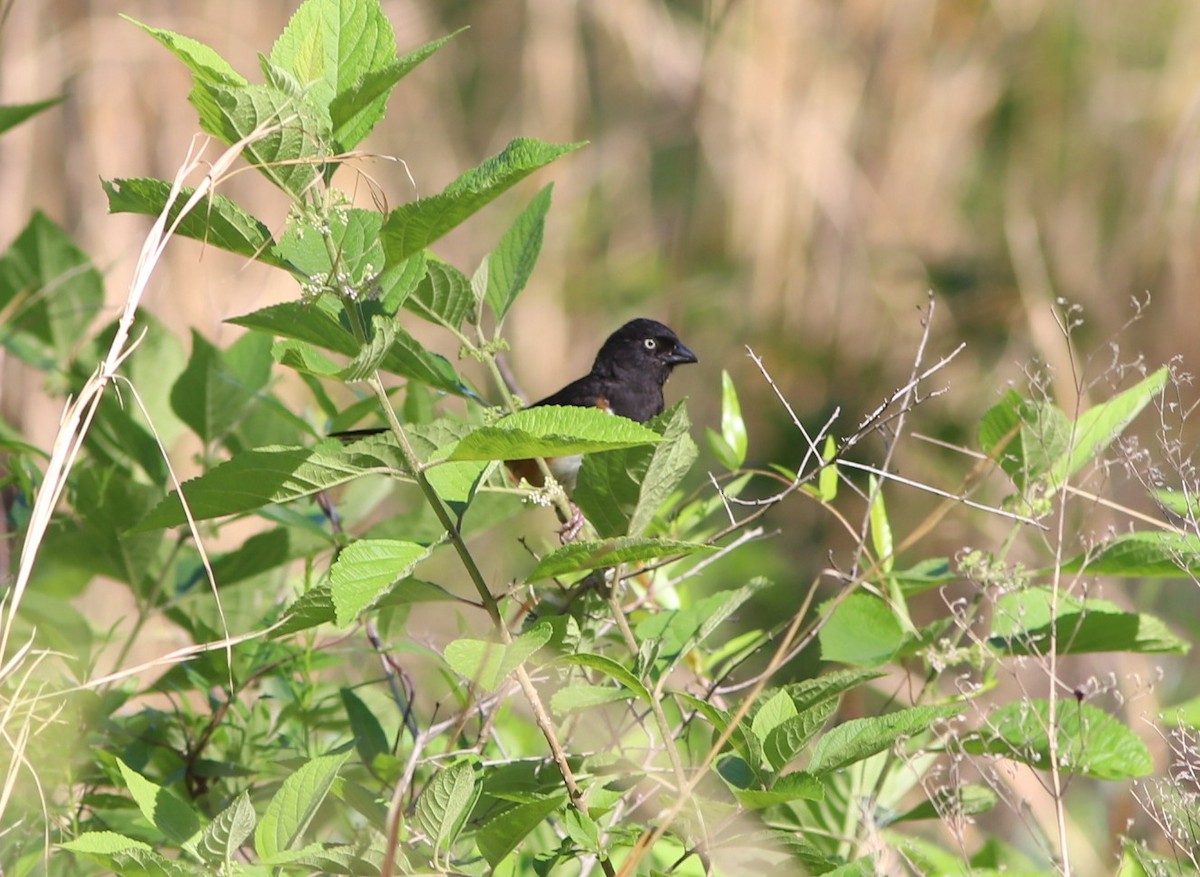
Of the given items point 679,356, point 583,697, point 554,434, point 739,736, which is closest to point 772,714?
point 739,736

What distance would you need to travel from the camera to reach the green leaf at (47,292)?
2.31 m

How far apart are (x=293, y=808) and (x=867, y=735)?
572 millimetres

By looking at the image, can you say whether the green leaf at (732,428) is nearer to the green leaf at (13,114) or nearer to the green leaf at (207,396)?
the green leaf at (207,396)

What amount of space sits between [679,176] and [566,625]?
494 centimetres

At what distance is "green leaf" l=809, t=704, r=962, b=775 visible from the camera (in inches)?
50.4

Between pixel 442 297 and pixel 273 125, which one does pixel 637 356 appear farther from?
pixel 273 125

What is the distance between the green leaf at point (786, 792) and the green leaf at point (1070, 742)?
→ 0.36 m

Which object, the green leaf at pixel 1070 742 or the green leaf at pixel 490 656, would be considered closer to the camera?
the green leaf at pixel 490 656

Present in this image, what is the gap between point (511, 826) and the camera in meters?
1.26

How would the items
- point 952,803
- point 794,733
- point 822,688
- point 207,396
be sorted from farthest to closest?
point 207,396 → point 952,803 → point 822,688 → point 794,733

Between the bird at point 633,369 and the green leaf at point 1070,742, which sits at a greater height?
the bird at point 633,369

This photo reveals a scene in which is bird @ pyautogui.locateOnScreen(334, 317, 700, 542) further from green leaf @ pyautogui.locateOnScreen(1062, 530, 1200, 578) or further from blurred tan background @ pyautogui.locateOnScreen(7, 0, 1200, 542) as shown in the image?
green leaf @ pyautogui.locateOnScreen(1062, 530, 1200, 578)

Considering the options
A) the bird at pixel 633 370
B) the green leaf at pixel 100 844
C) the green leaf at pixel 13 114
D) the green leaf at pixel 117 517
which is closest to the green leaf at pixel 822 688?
the green leaf at pixel 100 844

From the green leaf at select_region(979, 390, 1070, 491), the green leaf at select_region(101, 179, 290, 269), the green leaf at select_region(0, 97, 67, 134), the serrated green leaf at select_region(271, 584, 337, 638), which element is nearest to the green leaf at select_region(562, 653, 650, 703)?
the serrated green leaf at select_region(271, 584, 337, 638)
